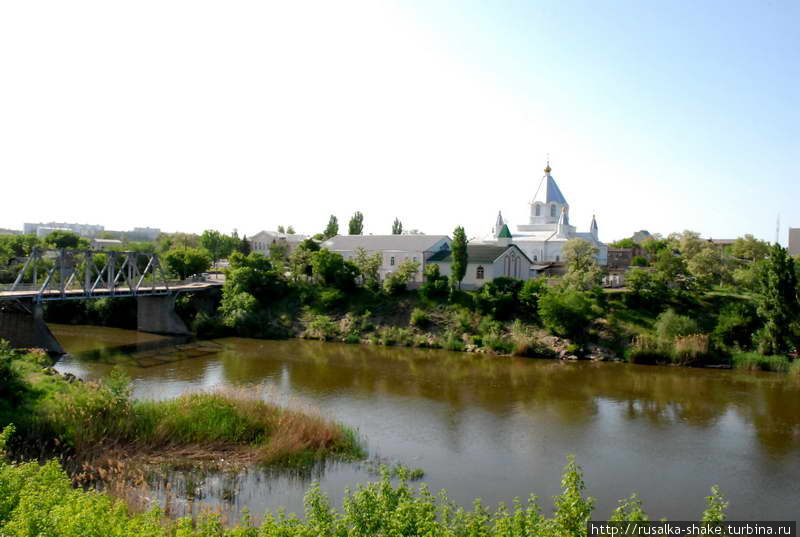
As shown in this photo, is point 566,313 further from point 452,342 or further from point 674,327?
point 452,342

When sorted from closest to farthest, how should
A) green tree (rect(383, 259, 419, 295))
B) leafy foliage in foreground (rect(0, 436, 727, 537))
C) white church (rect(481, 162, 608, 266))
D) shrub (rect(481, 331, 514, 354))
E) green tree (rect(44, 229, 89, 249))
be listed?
leafy foliage in foreground (rect(0, 436, 727, 537)) → shrub (rect(481, 331, 514, 354)) → green tree (rect(383, 259, 419, 295)) → white church (rect(481, 162, 608, 266)) → green tree (rect(44, 229, 89, 249))

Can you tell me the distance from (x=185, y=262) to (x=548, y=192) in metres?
33.7

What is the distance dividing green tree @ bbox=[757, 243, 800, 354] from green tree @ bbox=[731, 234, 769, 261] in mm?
25808

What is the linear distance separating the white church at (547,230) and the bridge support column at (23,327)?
111 ft

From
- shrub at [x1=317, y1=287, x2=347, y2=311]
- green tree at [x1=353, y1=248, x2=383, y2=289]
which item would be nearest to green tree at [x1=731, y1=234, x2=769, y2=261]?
green tree at [x1=353, y1=248, x2=383, y2=289]

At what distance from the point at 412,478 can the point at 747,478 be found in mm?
8486

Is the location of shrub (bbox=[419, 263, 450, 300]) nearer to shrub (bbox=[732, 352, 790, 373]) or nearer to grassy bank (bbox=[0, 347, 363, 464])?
shrub (bbox=[732, 352, 790, 373])

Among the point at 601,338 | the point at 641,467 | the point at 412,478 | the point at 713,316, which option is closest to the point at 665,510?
the point at 641,467

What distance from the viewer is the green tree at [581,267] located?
116 feet

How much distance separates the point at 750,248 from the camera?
52750 mm

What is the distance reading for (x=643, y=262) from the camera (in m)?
55.5

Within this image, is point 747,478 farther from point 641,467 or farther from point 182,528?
point 182,528

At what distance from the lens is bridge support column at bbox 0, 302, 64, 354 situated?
1145 inches

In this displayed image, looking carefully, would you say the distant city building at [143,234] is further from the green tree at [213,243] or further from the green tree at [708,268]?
the green tree at [708,268]
